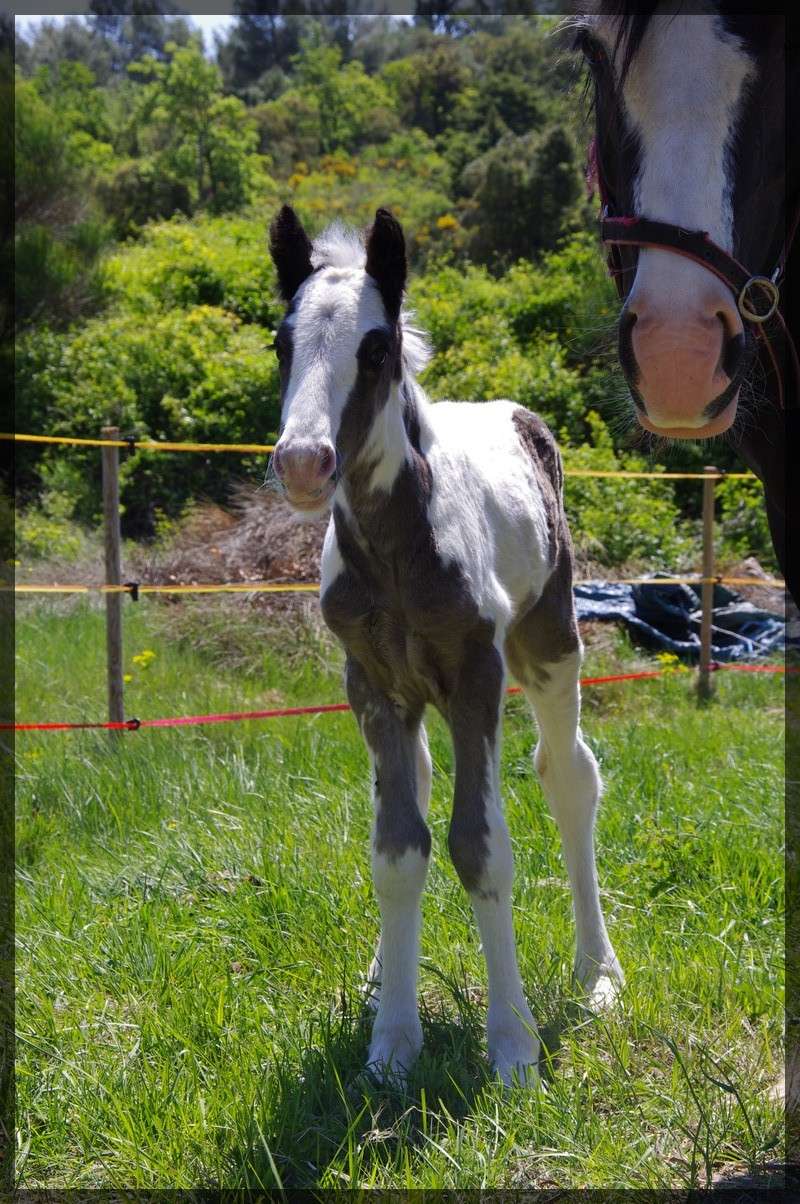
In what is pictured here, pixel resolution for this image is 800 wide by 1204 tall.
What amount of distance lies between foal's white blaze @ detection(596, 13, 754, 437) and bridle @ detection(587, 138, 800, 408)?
0.06ft

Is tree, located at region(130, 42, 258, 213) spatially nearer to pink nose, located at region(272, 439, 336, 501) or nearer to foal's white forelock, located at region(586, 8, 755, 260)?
pink nose, located at region(272, 439, 336, 501)

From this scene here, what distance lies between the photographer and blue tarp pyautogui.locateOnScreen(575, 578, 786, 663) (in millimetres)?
8203

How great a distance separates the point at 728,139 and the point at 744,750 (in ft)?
13.1

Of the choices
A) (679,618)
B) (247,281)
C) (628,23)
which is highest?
(247,281)

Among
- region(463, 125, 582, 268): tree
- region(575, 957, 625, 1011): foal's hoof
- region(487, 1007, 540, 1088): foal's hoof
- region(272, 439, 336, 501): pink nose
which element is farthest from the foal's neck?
region(463, 125, 582, 268): tree

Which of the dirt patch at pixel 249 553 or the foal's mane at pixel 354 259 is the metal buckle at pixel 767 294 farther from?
the dirt patch at pixel 249 553

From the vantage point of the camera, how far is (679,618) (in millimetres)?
8461

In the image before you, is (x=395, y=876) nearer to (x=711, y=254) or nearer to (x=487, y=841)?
(x=487, y=841)

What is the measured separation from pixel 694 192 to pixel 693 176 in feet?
0.10

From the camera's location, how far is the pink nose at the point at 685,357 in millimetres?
1767

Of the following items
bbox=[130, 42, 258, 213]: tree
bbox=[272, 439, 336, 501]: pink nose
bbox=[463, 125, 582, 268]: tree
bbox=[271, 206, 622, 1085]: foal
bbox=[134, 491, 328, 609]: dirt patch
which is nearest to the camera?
bbox=[272, 439, 336, 501]: pink nose

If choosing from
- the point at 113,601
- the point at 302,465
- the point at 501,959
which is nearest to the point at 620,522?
the point at 113,601

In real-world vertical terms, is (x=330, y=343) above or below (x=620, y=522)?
above

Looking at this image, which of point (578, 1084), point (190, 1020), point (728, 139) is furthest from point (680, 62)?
point (190, 1020)
